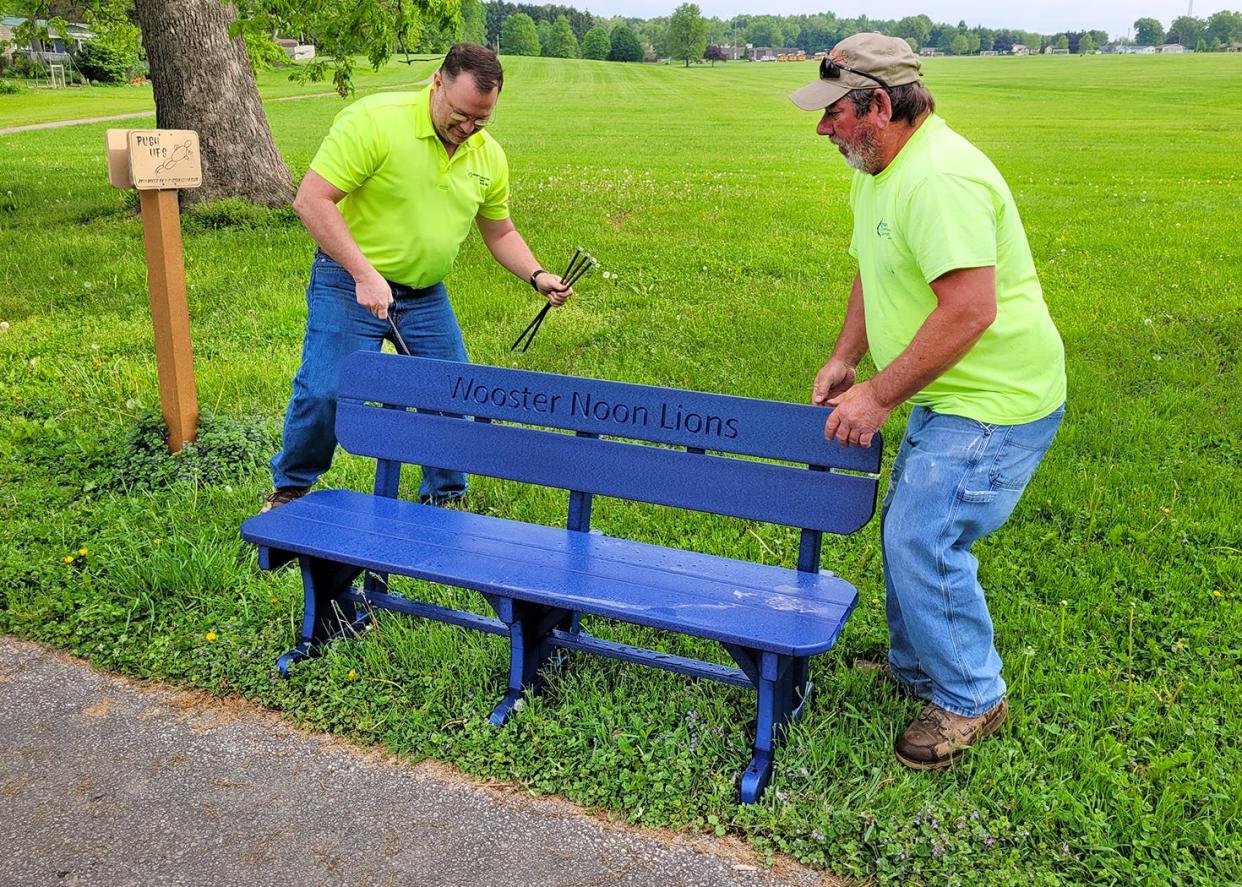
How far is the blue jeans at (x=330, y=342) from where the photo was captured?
173 inches

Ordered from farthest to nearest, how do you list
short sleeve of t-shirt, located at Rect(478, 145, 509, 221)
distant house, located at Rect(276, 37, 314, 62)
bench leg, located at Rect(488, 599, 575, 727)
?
distant house, located at Rect(276, 37, 314, 62) → short sleeve of t-shirt, located at Rect(478, 145, 509, 221) → bench leg, located at Rect(488, 599, 575, 727)

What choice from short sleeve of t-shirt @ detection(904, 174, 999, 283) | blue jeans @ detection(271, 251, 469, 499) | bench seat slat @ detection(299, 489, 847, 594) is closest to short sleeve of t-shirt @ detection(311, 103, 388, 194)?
blue jeans @ detection(271, 251, 469, 499)

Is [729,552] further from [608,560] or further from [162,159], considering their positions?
[162,159]

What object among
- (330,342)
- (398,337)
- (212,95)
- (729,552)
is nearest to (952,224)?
(729,552)

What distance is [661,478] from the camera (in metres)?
3.61

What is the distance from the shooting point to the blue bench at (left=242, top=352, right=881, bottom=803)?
3191 millimetres

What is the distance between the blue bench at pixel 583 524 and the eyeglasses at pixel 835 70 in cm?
93

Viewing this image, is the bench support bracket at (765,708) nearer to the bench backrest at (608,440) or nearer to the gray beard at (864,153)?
the bench backrest at (608,440)

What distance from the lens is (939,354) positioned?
2.79 meters

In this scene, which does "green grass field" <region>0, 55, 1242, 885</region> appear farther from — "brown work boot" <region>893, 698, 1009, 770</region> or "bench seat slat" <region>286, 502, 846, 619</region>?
"bench seat slat" <region>286, 502, 846, 619</region>

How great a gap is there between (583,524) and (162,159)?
8.61 ft

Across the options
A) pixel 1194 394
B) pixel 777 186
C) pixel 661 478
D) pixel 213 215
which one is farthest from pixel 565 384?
pixel 777 186

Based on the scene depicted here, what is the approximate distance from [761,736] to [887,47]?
6.17 ft

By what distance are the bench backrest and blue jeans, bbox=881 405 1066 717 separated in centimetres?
17
